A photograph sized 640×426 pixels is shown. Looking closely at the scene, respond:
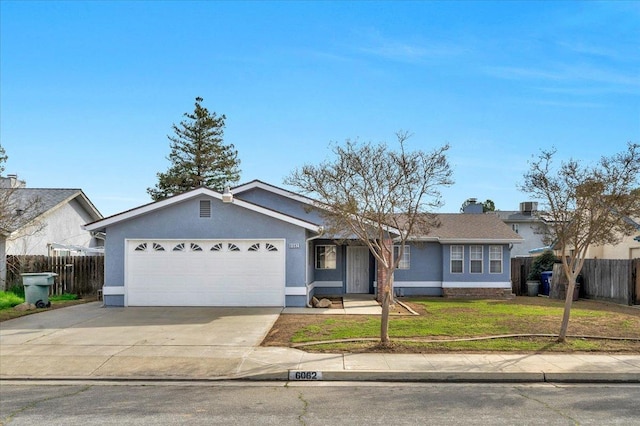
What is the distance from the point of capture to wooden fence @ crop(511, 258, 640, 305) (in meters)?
20.9

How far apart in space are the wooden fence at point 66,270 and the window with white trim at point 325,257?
31.4 ft

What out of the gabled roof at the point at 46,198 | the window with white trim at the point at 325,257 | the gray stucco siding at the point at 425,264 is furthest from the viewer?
the gabled roof at the point at 46,198

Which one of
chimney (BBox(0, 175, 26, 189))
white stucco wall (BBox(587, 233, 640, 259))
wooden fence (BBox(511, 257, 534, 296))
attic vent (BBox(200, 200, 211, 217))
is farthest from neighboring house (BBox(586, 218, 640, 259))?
chimney (BBox(0, 175, 26, 189))

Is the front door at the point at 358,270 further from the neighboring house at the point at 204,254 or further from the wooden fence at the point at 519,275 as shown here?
the wooden fence at the point at 519,275

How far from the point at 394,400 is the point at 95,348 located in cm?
689

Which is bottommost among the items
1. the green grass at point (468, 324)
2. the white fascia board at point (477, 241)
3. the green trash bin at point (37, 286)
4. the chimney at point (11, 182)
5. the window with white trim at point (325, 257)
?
the green grass at point (468, 324)

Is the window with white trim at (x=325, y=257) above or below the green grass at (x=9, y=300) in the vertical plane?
above

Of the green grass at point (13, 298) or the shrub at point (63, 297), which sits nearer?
the green grass at point (13, 298)

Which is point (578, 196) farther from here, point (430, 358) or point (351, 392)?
point (351, 392)

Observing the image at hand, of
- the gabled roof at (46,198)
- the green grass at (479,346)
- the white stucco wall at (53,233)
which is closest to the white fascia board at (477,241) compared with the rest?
the green grass at (479,346)

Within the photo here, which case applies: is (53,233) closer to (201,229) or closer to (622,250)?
(201,229)

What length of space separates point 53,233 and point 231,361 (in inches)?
793

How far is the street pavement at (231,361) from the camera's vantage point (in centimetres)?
938

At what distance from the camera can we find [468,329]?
45.4 feet
